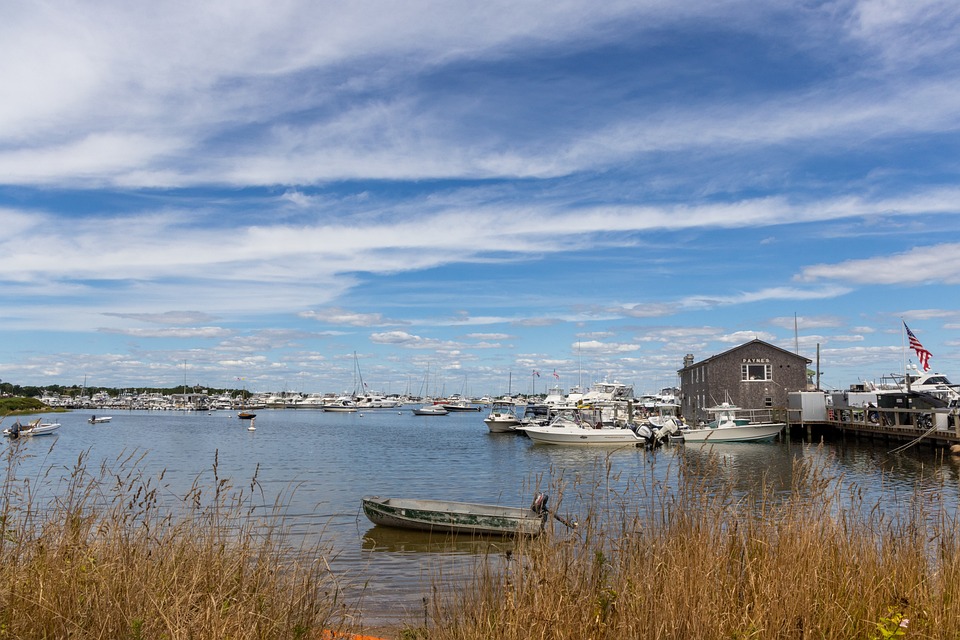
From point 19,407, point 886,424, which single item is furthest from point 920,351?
point 19,407

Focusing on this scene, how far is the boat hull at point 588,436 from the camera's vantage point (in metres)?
52.3

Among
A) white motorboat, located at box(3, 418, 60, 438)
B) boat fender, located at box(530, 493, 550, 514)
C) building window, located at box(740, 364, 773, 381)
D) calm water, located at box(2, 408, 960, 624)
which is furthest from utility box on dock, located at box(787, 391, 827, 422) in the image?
white motorboat, located at box(3, 418, 60, 438)

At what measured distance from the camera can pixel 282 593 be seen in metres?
6.21

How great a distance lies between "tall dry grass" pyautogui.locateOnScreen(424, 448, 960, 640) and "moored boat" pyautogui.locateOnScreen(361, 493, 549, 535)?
10435mm

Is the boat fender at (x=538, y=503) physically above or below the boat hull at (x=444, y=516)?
above

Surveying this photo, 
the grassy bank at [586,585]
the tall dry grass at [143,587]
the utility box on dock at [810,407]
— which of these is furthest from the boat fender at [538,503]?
the utility box on dock at [810,407]

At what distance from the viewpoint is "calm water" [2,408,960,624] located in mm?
13717

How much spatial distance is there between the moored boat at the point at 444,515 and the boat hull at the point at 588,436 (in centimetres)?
3358

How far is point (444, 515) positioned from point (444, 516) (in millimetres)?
28

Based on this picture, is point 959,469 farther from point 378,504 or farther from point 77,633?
point 77,633

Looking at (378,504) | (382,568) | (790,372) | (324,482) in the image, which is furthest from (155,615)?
(790,372)

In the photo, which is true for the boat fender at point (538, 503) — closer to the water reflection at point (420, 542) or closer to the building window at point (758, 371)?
the water reflection at point (420, 542)

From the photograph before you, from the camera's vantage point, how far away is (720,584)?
583 cm

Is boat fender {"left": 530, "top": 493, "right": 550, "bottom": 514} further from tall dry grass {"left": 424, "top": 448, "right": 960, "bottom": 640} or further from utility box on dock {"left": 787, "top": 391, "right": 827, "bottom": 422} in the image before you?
utility box on dock {"left": 787, "top": 391, "right": 827, "bottom": 422}
